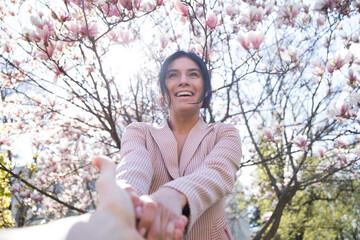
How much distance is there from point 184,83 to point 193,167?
1.50ft

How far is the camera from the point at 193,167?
1.19 m

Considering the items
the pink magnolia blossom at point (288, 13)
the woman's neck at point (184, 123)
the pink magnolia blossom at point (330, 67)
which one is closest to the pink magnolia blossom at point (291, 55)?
the pink magnolia blossom at point (330, 67)

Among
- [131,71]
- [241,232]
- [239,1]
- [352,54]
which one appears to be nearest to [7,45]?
[131,71]

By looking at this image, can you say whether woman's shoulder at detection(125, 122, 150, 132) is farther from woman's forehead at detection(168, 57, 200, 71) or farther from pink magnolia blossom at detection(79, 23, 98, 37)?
pink magnolia blossom at detection(79, 23, 98, 37)

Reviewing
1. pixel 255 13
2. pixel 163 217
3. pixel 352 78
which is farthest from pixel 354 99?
pixel 163 217

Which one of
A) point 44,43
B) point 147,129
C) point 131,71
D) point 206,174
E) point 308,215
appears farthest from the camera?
point 308,215

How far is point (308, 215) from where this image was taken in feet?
34.8

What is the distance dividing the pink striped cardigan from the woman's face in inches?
4.6

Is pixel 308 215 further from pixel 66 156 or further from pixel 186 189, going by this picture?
pixel 186 189

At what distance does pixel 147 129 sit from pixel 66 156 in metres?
4.76

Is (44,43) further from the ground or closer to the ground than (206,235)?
further from the ground

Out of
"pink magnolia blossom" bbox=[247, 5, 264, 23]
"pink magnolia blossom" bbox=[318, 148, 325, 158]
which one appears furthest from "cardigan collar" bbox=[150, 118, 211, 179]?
"pink magnolia blossom" bbox=[318, 148, 325, 158]

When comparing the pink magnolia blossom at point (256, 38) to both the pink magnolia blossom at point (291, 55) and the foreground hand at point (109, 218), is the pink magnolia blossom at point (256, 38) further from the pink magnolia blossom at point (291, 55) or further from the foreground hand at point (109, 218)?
the foreground hand at point (109, 218)

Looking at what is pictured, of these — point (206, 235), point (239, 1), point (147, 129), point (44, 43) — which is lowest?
point (206, 235)
